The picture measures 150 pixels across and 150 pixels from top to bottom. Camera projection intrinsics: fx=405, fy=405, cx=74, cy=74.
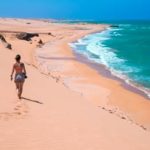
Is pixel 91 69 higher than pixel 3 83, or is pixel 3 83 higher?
pixel 91 69

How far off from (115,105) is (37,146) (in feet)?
35.4

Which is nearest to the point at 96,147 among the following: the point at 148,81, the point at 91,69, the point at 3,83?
the point at 3,83

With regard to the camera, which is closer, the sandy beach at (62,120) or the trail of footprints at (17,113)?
the sandy beach at (62,120)

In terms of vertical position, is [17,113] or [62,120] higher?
[17,113]

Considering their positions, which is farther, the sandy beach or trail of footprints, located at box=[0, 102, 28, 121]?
trail of footprints, located at box=[0, 102, 28, 121]

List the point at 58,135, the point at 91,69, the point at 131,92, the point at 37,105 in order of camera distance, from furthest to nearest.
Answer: the point at 91,69, the point at 131,92, the point at 37,105, the point at 58,135

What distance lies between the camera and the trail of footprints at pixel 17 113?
35.4ft

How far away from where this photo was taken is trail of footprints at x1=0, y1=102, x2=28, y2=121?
10805 millimetres

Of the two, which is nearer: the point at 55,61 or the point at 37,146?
the point at 37,146

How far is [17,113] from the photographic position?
11.3 meters

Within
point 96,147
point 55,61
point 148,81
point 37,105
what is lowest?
point 96,147

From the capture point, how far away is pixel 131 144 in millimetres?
10039

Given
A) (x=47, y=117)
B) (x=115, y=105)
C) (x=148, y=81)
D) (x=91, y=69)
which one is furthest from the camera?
(x=91, y=69)

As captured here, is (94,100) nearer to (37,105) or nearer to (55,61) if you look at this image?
(37,105)
